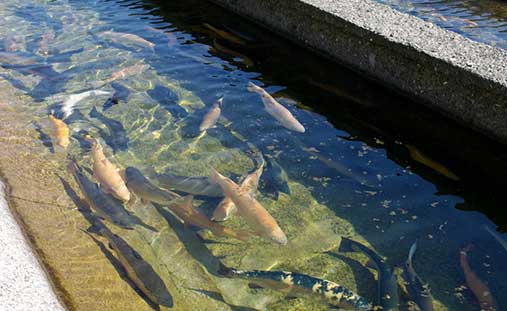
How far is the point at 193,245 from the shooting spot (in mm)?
3916

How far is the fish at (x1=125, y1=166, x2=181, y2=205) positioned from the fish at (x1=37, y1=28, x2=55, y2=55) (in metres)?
4.01

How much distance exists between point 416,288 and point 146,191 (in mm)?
2230

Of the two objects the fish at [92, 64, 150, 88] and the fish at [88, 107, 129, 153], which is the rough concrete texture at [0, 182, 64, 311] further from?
the fish at [92, 64, 150, 88]

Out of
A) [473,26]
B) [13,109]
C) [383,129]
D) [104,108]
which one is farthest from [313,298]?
[473,26]

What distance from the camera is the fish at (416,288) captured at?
A: 10.9 ft

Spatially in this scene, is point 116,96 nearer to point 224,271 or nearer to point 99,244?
point 99,244

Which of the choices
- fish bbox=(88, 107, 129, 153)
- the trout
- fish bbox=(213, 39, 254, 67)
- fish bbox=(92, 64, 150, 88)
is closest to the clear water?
fish bbox=(213, 39, 254, 67)

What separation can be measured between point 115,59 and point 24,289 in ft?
15.8

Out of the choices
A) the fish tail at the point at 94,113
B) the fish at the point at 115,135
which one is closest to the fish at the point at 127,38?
the fish tail at the point at 94,113

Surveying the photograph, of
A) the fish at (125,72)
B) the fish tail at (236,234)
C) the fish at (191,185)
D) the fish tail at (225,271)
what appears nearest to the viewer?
the fish tail at (225,271)

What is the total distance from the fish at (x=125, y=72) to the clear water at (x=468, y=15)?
4391 mm

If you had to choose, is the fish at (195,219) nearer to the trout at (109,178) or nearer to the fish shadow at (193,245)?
the fish shadow at (193,245)

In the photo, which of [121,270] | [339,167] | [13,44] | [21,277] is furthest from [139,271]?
[13,44]

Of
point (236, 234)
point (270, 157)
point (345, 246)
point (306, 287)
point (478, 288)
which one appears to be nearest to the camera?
point (306, 287)
